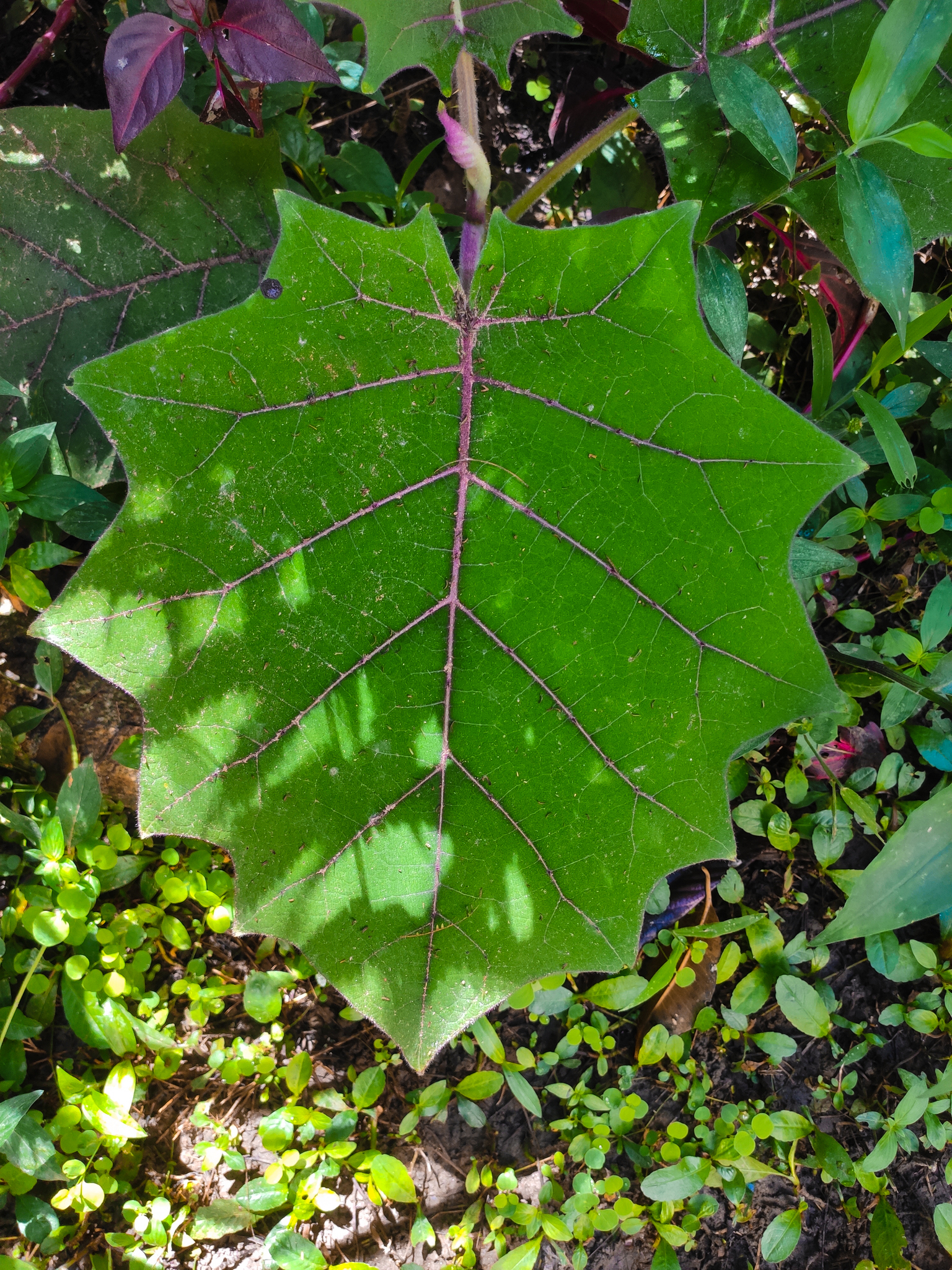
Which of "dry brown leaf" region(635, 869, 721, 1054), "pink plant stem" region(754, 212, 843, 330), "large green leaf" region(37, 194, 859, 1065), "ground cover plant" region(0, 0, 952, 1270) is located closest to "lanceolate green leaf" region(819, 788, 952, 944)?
"ground cover plant" region(0, 0, 952, 1270)

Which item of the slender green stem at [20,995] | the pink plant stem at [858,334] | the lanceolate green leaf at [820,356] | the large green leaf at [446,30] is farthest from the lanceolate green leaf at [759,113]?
the slender green stem at [20,995]

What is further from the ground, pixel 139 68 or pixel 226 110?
pixel 139 68

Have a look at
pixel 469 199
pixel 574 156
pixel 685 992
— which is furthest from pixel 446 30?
pixel 685 992

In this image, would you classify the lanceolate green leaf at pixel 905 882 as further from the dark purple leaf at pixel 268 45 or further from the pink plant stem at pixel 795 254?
the dark purple leaf at pixel 268 45

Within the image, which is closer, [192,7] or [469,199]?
[192,7]

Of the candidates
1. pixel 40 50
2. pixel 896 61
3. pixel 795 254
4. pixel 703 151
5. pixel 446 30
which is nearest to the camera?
pixel 896 61

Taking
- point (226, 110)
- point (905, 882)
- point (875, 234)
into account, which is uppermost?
point (226, 110)

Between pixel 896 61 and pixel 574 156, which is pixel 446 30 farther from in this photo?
pixel 896 61
